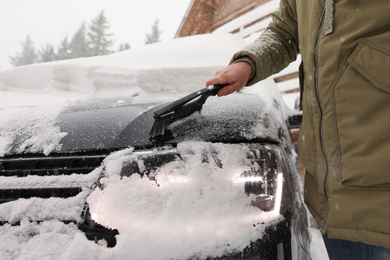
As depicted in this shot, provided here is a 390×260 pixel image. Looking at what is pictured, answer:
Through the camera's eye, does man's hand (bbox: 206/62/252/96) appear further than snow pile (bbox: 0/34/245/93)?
No

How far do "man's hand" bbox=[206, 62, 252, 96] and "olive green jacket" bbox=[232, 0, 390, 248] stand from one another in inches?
9.4

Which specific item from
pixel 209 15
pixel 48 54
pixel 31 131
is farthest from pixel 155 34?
pixel 31 131

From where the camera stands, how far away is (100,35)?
37.6 meters

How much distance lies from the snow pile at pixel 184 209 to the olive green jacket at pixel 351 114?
0.22m

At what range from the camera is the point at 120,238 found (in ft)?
2.56

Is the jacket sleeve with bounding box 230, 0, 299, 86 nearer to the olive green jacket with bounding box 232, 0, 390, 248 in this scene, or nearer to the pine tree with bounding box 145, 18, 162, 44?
the olive green jacket with bounding box 232, 0, 390, 248

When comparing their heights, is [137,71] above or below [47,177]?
above

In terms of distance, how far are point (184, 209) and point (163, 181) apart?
4.4 inches

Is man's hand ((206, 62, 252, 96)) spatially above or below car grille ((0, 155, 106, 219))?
above

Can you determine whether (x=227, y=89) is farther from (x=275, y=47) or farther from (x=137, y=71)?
(x=137, y=71)

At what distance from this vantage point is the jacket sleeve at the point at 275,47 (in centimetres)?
112

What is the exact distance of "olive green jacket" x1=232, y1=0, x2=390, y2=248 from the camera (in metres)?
0.71

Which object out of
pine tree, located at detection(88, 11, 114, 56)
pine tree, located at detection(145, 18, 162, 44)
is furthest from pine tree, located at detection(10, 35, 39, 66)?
pine tree, located at detection(145, 18, 162, 44)

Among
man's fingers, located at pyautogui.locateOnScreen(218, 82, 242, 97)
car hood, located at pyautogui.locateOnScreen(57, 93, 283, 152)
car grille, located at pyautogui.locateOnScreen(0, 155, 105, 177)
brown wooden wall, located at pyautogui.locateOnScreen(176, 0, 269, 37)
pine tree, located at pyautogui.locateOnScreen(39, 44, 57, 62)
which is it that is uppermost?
pine tree, located at pyautogui.locateOnScreen(39, 44, 57, 62)
